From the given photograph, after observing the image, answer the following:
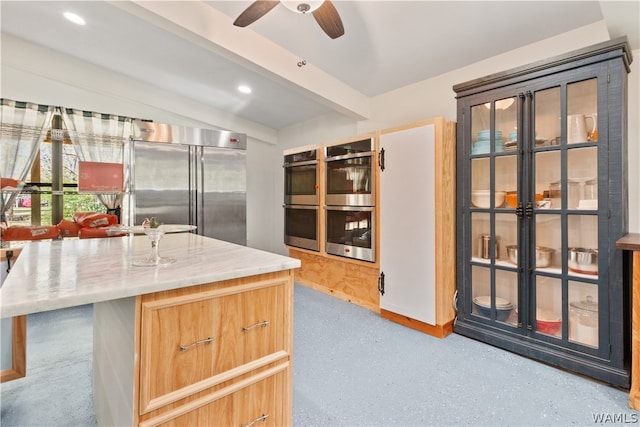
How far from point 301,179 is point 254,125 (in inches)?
74.5

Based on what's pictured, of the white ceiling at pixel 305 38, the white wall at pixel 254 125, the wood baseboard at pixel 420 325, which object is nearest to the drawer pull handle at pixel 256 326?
the wood baseboard at pixel 420 325

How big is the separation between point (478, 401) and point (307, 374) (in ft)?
3.20

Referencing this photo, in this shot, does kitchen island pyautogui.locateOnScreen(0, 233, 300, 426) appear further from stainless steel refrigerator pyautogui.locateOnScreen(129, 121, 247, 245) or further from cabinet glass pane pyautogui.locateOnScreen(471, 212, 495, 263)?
stainless steel refrigerator pyautogui.locateOnScreen(129, 121, 247, 245)

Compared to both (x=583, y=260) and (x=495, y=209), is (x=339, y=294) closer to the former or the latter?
(x=495, y=209)

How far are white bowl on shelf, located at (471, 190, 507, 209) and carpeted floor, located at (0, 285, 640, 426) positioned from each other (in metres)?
1.07

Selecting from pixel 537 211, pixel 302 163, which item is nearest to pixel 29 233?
pixel 302 163

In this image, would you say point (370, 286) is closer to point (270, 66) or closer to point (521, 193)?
point (521, 193)

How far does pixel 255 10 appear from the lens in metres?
1.89

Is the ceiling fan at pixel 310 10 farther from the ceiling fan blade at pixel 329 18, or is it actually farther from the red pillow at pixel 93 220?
the red pillow at pixel 93 220

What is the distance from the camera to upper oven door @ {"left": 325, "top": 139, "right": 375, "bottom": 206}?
9.71 feet

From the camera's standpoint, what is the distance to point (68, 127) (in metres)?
3.69

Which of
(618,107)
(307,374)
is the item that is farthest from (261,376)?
(618,107)

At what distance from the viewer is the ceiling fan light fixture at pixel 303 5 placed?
170cm

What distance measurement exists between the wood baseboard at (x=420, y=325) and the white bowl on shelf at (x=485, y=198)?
99 cm
